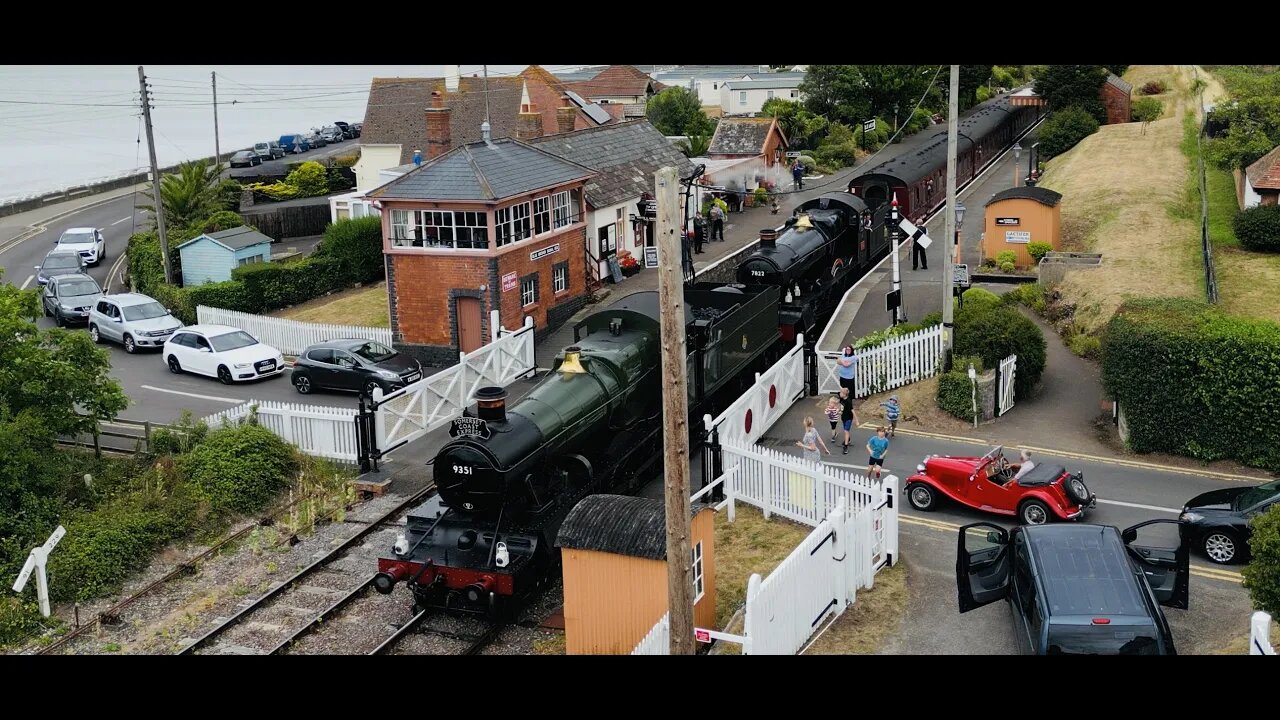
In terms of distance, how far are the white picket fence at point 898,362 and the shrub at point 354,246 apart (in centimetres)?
1991

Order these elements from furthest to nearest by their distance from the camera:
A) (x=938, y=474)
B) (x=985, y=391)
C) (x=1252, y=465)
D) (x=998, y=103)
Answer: (x=998, y=103) → (x=985, y=391) → (x=1252, y=465) → (x=938, y=474)

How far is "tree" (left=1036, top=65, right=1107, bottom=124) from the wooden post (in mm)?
52319

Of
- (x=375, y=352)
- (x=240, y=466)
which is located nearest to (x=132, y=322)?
(x=375, y=352)

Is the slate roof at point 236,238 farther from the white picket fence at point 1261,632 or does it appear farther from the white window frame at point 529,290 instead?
the white picket fence at point 1261,632

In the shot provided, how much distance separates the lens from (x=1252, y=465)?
65.9 feet

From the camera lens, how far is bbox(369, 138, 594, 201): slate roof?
2959cm

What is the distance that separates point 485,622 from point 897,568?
5.96m

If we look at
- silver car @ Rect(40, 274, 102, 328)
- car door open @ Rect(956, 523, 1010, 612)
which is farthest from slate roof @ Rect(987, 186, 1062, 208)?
silver car @ Rect(40, 274, 102, 328)

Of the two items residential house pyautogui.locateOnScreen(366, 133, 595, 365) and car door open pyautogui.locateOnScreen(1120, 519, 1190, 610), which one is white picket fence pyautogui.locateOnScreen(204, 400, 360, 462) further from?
car door open pyautogui.locateOnScreen(1120, 519, 1190, 610)

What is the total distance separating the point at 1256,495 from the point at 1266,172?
18452 millimetres

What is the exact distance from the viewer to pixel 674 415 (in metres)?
12.4

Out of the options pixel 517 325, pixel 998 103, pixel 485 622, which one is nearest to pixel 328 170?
pixel 517 325

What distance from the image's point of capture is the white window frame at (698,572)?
578 inches

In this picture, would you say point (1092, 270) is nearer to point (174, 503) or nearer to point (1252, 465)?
point (1252, 465)
